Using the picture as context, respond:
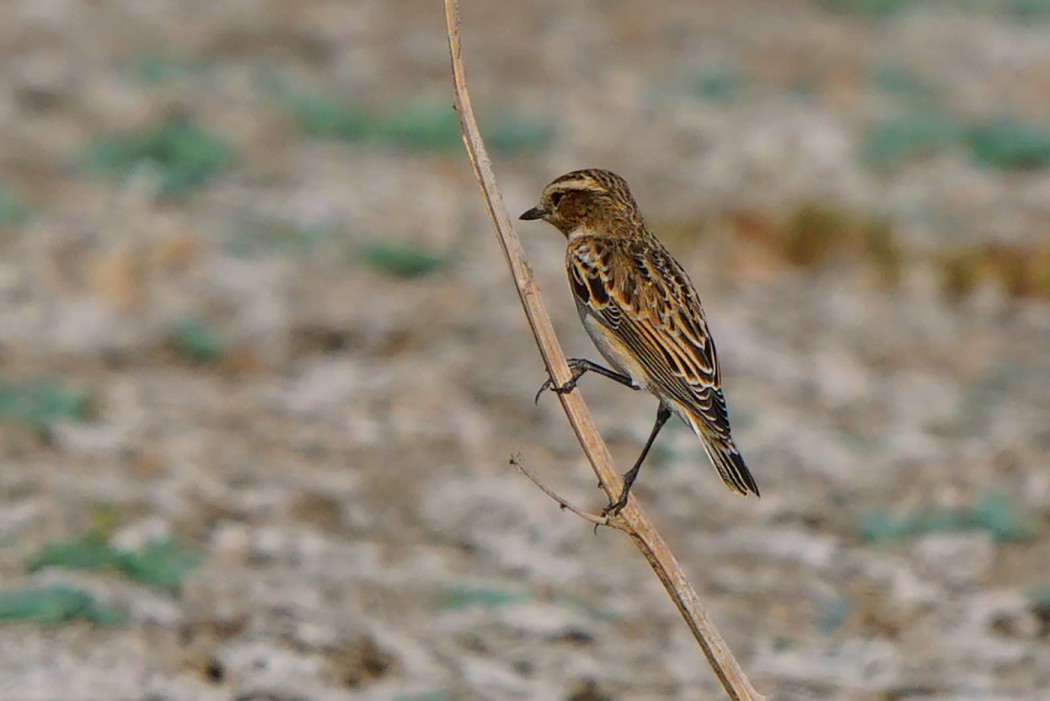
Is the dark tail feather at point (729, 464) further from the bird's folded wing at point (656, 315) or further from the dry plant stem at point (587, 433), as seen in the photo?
the dry plant stem at point (587, 433)

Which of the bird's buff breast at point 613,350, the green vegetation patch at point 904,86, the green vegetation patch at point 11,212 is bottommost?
the bird's buff breast at point 613,350

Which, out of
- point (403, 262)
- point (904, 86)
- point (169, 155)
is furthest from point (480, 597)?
point (904, 86)

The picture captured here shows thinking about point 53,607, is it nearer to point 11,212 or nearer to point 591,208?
point 591,208

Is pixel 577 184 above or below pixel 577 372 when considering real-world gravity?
above

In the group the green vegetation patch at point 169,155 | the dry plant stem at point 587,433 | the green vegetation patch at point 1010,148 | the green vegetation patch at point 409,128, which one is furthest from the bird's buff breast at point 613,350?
the green vegetation patch at point 1010,148

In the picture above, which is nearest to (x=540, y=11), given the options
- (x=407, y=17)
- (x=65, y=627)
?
(x=407, y=17)

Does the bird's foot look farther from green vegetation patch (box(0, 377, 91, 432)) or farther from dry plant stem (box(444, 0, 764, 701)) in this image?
green vegetation patch (box(0, 377, 91, 432))
